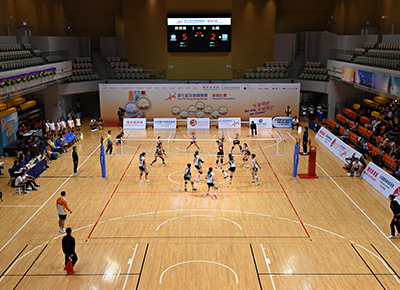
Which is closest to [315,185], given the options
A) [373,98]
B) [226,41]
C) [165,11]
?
[373,98]

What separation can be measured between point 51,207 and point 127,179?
4834mm

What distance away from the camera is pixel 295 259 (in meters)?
15.1

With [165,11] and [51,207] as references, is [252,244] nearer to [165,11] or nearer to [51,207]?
[51,207]

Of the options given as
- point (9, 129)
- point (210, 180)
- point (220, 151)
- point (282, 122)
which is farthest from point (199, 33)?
point (210, 180)

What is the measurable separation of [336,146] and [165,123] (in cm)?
1426

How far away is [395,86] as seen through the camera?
83.7 ft

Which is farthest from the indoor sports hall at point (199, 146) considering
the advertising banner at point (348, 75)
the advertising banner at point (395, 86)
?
the advertising banner at point (348, 75)

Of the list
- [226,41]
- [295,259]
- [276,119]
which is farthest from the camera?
[226,41]

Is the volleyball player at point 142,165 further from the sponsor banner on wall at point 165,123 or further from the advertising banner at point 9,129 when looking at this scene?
the sponsor banner on wall at point 165,123

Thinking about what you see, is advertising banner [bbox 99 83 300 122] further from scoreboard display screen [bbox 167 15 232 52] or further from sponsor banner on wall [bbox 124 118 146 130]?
scoreboard display screen [bbox 167 15 232 52]

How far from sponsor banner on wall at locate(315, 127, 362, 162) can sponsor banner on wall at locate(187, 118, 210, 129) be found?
911 centimetres

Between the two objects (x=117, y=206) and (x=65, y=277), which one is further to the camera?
(x=117, y=206)

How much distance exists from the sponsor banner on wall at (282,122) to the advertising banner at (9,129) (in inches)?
783

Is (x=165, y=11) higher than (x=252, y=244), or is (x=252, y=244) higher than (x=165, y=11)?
(x=165, y=11)
